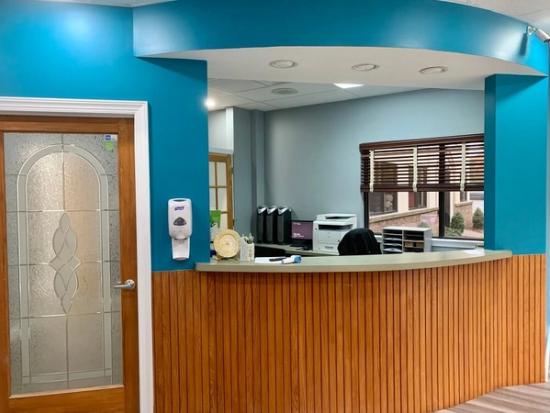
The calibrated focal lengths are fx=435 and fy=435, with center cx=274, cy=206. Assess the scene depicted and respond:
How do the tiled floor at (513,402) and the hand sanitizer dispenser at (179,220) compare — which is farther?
the tiled floor at (513,402)

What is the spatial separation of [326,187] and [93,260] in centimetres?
364

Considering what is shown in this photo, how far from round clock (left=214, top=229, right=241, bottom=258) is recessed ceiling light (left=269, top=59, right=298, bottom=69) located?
1137mm

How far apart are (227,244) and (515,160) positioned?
7.41 ft

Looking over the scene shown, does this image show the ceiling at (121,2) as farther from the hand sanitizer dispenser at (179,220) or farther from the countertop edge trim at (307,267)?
the countertop edge trim at (307,267)

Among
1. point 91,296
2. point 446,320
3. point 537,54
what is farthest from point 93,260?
Answer: point 537,54

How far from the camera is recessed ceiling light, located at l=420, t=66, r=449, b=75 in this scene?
118 inches

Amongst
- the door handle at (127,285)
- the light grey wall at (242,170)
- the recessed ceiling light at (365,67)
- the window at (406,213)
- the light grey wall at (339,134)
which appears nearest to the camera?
the door handle at (127,285)

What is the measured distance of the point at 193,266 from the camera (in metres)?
2.77

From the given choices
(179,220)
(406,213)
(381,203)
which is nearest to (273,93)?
(381,203)

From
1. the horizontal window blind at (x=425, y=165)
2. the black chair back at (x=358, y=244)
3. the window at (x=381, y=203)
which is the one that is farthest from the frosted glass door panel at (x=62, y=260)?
the window at (x=381, y=203)

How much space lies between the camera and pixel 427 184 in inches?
199

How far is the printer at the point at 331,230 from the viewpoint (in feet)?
17.3

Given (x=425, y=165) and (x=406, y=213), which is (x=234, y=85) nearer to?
(x=425, y=165)

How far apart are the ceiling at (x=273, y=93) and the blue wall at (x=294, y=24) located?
1.92 m
